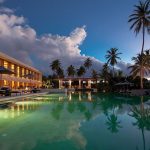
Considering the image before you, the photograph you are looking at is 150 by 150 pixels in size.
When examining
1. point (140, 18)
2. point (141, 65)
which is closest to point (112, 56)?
point (141, 65)

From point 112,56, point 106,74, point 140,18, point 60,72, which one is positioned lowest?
point 106,74

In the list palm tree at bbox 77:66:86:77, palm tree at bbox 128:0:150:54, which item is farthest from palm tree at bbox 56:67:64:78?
palm tree at bbox 128:0:150:54

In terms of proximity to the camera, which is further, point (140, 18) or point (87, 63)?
point (87, 63)

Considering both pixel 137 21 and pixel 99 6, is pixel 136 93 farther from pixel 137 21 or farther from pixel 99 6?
pixel 99 6

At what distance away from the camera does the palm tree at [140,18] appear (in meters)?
41.4

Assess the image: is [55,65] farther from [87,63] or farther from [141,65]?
[141,65]

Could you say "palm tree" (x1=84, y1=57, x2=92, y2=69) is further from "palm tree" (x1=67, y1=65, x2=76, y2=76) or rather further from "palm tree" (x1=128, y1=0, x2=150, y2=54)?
"palm tree" (x1=128, y1=0, x2=150, y2=54)

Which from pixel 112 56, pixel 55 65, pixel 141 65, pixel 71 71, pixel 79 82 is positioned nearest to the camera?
pixel 141 65

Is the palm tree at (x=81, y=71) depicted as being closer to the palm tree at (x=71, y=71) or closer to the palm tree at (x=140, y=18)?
the palm tree at (x=71, y=71)

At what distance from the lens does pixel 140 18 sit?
41.9 meters

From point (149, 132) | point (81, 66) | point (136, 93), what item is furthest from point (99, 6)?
point (81, 66)

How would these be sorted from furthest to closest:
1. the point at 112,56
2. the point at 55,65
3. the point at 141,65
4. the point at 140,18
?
the point at 55,65 → the point at 112,56 → the point at 141,65 → the point at 140,18

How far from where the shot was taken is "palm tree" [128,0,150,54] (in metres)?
41.4

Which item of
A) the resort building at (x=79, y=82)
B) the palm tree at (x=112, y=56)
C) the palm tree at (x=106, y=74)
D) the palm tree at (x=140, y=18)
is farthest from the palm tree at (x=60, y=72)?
the palm tree at (x=140, y=18)
